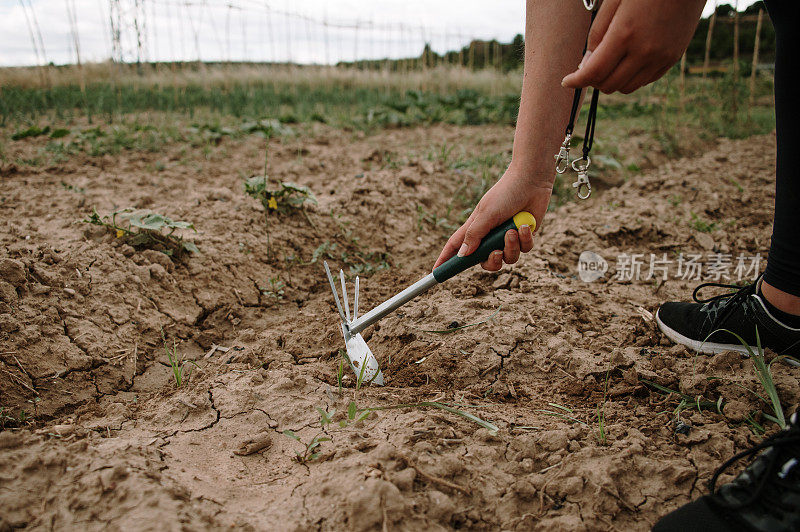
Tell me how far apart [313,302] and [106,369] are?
0.83 metres

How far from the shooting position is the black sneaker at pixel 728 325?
153 cm

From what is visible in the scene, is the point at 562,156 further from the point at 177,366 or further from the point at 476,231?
the point at 177,366

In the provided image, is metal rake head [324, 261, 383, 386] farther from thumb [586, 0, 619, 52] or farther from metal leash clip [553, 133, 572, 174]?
thumb [586, 0, 619, 52]

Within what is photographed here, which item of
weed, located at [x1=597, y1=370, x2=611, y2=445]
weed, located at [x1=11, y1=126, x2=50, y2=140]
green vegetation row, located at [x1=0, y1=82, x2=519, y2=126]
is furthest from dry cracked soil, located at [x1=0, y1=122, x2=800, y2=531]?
green vegetation row, located at [x1=0, y1=82, x2=519, y2=126]

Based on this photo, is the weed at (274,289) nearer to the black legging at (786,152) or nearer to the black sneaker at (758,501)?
the black sneaker at (758,501)

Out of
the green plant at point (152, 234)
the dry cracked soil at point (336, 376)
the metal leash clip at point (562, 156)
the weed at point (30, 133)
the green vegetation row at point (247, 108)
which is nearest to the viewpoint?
the dry cracked soil at point (336, 376)

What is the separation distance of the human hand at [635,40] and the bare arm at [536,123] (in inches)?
12.2

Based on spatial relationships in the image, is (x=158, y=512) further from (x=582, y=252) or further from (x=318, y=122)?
(x=318, y=122)

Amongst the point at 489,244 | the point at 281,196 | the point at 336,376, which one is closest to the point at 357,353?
the point at 336,376

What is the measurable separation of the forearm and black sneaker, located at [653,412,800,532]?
34.9 inches

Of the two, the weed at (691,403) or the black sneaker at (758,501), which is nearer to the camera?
the black sneaker at (758,501)

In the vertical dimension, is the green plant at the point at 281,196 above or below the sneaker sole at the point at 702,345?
above

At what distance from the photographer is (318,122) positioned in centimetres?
573

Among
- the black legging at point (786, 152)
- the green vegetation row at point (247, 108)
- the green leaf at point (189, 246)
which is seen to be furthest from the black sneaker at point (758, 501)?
the green vegetation row at point (247, 108)
